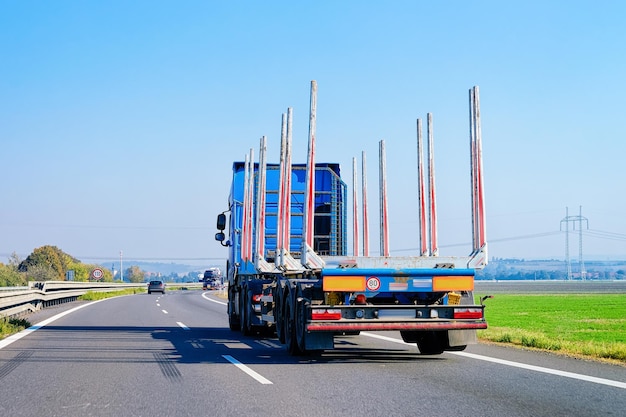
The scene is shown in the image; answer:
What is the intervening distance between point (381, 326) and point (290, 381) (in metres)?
2.21

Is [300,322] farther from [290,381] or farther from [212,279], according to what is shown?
[212,279]

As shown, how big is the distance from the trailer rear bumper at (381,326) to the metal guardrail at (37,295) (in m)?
12.4

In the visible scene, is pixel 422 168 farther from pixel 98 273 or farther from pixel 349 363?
pixel 98 273

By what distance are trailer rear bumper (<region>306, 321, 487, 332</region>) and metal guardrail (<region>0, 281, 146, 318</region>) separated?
488 inches

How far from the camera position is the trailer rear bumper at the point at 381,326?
466 inches

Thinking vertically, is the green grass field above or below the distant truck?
below

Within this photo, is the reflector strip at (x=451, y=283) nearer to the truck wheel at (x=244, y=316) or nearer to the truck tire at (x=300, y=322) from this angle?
the truck tire at (x=300, y=322)

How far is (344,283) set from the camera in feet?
39.1

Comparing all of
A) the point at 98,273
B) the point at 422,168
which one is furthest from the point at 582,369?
the point at 98,273

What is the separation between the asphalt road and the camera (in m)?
8.05

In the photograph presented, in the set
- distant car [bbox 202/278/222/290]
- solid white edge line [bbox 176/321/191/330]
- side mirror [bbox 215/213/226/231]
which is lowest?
solid white edge line [bbox 176/321/191/330]

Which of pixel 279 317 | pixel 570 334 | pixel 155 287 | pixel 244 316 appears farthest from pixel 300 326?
pixel 155 287

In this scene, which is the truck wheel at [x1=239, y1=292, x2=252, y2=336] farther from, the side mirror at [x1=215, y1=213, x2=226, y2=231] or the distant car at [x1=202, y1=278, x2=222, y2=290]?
the distant car at [x1=202, y1=278, x2=222, y2=290]

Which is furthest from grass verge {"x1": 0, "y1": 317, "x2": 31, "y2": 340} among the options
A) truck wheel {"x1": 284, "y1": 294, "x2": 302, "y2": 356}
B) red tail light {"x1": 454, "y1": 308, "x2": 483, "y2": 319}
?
red tail light {"x1": 454, "y1": 308, "x2": 483, "y2": 319}
